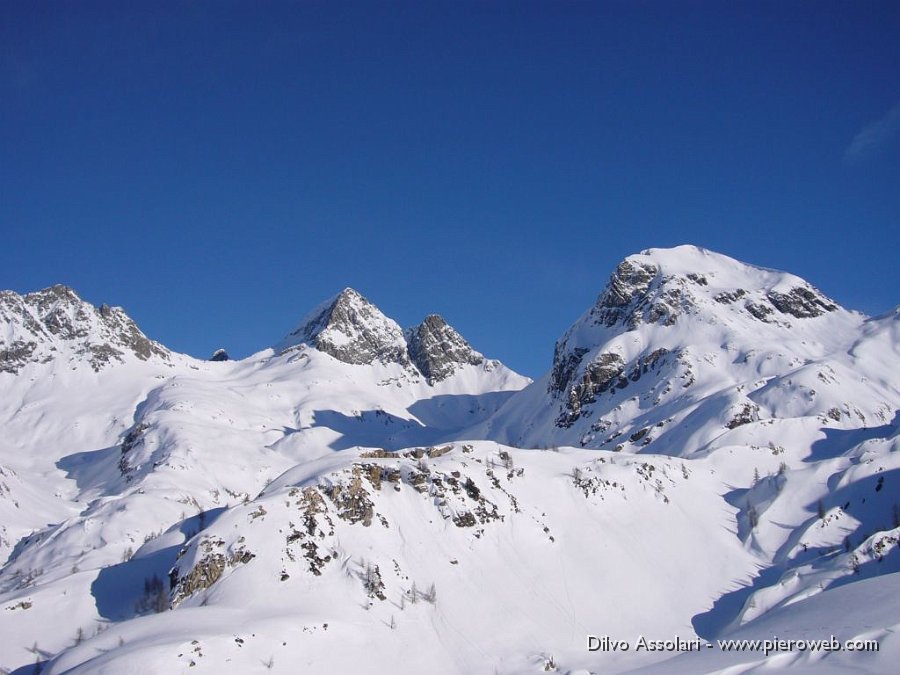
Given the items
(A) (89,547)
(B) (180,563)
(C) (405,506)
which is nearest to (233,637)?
(B) (180,563)

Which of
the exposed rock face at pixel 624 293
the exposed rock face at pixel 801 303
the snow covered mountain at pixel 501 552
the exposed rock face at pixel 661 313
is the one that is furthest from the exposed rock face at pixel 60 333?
the exposed rock face at pixel 801 303

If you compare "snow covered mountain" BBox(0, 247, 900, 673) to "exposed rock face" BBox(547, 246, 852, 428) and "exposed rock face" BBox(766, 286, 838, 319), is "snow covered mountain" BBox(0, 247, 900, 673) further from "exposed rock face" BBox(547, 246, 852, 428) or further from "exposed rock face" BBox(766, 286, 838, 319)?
"exposed rock face" BBox(766, 286, 838, 319)

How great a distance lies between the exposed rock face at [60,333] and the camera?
175375 millimetres

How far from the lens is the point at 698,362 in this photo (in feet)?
383

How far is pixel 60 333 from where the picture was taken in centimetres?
18588

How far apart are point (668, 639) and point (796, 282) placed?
137 meters

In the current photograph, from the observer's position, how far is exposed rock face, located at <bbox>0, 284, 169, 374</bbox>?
6905 inches

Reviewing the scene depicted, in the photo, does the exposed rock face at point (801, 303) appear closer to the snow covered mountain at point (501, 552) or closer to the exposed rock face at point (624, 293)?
the exposed rock face at point (624, 293)

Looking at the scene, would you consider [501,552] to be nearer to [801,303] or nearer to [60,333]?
[801,303]

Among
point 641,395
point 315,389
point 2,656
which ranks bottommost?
point 2,656

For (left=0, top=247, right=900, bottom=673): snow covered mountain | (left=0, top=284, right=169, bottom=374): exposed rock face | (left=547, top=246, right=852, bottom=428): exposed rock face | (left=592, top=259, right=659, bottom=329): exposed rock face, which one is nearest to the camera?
(left=0, top=247, right=900, bottom=673): snow covered mountain

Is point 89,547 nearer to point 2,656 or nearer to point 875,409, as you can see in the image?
point 2,656

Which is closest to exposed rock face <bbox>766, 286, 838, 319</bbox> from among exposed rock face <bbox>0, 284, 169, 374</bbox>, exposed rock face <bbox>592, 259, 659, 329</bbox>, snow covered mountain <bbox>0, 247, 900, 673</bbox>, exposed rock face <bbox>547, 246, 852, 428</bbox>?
exposed rock face <bbox>547, 246, 852, 428</bbox>

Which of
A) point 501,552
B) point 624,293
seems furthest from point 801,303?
point 501,552
